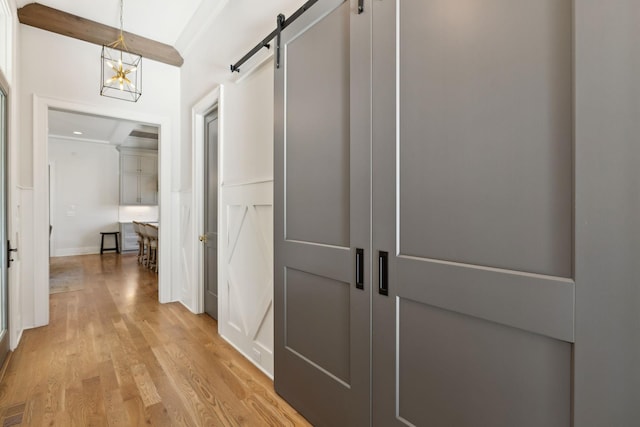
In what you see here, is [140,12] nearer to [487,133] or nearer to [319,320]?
[319,320]

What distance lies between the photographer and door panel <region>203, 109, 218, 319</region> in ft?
10.9

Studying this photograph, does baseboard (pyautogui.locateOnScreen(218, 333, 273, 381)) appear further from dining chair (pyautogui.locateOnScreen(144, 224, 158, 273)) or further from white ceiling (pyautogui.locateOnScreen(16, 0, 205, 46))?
dining chair (pyautogui.locateOnScreen(144, 224, 158, 273))

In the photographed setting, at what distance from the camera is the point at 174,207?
399 cm

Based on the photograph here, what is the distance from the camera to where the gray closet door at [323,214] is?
55.1 inches

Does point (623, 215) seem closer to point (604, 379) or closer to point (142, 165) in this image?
point (604, 379)

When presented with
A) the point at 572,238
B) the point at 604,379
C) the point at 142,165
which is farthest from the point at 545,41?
the point at 142,165

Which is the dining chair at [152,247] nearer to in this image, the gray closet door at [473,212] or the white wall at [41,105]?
the white wall at [41,105]

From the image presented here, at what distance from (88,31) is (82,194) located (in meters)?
6.17

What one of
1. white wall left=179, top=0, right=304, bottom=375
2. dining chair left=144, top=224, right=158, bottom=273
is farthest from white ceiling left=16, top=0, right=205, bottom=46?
dining chair left=144, top=224, right=158, bottom=273

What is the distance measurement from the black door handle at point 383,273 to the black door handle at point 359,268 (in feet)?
0.33

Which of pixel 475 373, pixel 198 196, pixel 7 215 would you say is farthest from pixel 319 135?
pixel 7 215

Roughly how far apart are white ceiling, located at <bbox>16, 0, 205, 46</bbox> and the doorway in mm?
1047

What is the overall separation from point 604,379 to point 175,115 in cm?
447

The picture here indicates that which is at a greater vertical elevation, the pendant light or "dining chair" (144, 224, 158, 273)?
the pendant light
